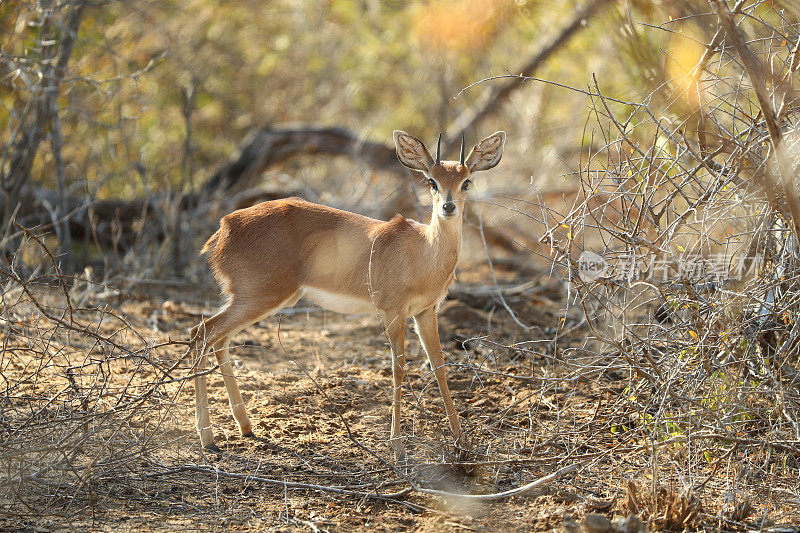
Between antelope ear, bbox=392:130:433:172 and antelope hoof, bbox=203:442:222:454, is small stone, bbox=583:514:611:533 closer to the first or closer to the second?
antelope hoof, bbox=203:442:222:454

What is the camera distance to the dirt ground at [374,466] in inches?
167

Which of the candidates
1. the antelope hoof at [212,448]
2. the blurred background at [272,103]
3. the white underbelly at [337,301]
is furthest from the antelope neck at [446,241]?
the antelope hoof at [212,448]

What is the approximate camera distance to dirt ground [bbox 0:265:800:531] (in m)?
4.23

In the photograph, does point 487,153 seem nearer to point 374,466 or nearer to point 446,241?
point 446,241

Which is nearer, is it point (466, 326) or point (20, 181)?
point (466, 326)

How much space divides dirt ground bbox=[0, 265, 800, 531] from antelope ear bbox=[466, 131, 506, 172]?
1352mm

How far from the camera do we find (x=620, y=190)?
4605 mm

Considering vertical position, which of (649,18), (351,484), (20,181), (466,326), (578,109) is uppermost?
(578,109)

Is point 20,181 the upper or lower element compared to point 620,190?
upper

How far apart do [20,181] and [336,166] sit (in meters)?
5.13

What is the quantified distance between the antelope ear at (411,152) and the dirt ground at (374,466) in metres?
1.44

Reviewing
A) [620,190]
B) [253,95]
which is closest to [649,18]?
[620,190]

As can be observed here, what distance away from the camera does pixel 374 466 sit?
502 cm

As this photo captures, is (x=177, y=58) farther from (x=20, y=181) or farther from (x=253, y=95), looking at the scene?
(x=20, y=181)
